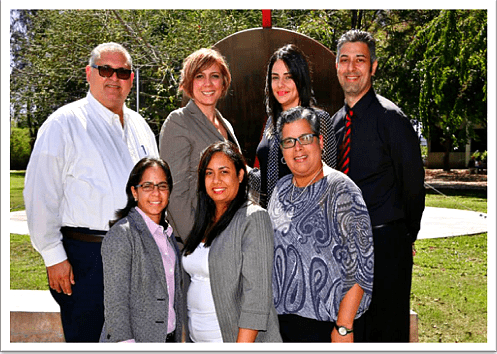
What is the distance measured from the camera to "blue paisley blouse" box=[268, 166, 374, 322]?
234 cm

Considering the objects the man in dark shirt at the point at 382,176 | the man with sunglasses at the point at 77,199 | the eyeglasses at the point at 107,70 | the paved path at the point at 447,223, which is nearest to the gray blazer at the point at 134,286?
the man with sunglasses at the point at 77,199

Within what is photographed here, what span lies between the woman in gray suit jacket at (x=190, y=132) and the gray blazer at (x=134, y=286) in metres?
0.43

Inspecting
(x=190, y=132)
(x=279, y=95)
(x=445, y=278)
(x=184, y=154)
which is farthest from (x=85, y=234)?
(x=445, y=278)

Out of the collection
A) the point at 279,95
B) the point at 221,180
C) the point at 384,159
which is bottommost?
the point at 221,180

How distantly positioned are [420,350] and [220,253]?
162cm

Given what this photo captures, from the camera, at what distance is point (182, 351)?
2693 mm

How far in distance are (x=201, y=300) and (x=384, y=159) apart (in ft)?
4.03

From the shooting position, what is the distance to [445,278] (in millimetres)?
6363

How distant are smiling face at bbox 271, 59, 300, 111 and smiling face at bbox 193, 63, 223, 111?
0.33 meters

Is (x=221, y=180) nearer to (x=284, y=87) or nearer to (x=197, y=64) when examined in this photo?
(x=284, y=87)

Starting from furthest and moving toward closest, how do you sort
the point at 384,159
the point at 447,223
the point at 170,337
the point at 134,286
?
1. the point at 447,223
2. the point at 384,159
3. the point at 170,337
4. the point at 134,286

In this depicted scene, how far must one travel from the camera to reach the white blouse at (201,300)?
2.53 m

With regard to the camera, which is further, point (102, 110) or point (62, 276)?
point (102, 110)

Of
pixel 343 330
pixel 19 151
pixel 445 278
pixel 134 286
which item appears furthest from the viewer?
pixel 445 278
